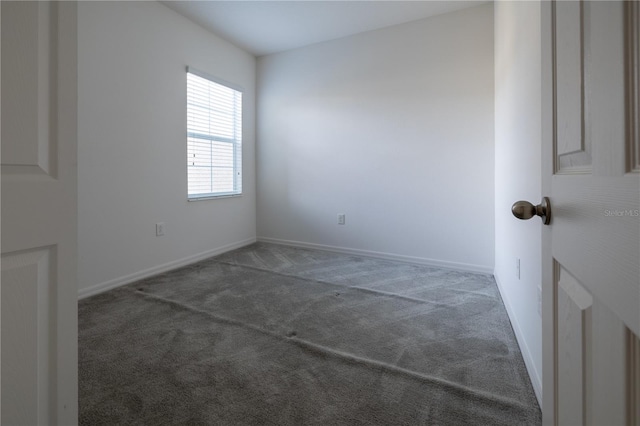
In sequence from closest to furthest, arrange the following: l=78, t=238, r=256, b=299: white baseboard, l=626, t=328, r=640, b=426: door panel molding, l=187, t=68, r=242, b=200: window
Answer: l=626, t=328, r=640, b=426: door panel molding
l=78, t=238, r=256, b=299: white baseboard
l=187, t=68, r=242, b=200: window

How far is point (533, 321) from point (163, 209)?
10.3ft

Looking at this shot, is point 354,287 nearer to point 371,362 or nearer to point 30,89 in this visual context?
point 371,362

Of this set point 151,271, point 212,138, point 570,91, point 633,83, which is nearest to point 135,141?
point 212,138

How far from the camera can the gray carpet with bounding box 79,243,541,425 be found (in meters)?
1.27

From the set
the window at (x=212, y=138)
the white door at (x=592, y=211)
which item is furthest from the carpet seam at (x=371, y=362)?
the window at (x=212, y=138)

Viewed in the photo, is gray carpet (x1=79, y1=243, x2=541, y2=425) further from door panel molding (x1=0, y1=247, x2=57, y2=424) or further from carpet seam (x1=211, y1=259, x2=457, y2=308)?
door panel molding (x1=0, y1=247, x2=57, y2=424)

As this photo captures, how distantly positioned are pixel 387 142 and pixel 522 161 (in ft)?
6.38

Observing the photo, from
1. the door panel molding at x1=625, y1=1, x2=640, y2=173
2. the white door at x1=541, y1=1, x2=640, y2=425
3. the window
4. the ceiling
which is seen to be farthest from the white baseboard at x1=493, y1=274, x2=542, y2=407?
the window

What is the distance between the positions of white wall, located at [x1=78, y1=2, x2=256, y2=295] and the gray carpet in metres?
0.39

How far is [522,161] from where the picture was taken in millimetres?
1751

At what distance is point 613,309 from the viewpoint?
0.40 m

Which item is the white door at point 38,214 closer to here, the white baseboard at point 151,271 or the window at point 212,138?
the white baseboard at point 151,271

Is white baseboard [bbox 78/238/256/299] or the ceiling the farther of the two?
the ceiling

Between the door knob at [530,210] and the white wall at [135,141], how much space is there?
287 cm
